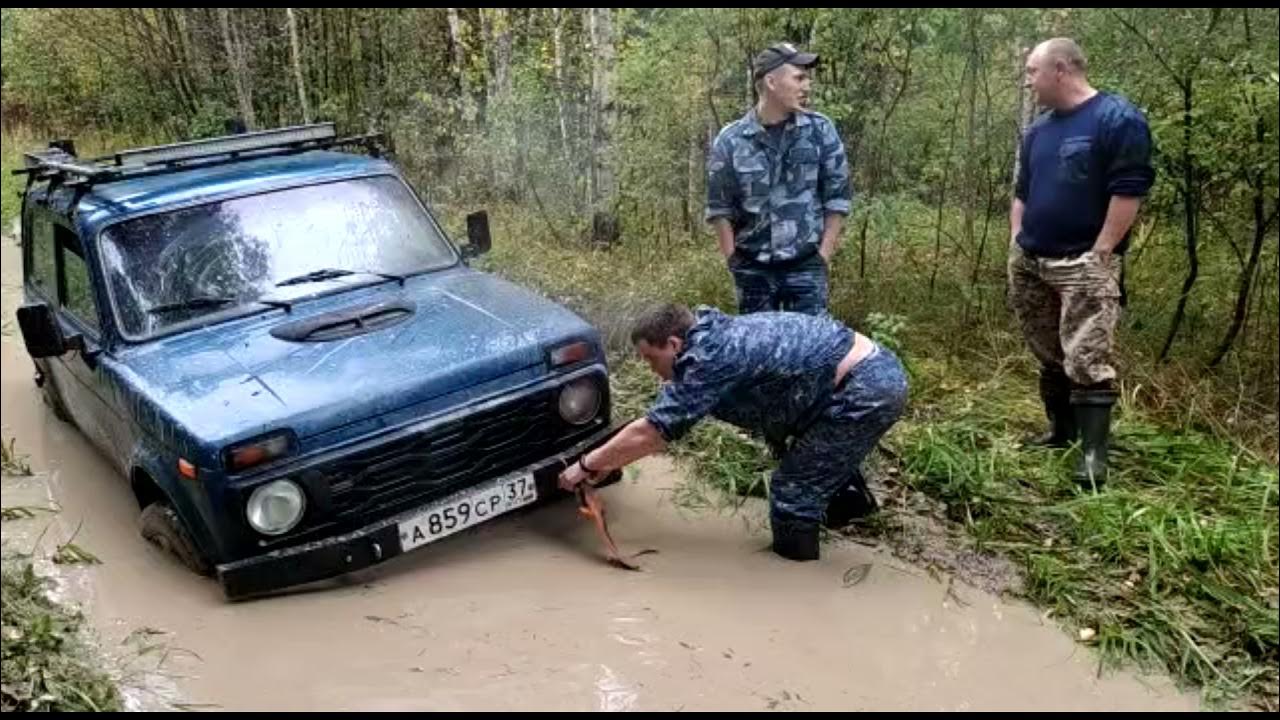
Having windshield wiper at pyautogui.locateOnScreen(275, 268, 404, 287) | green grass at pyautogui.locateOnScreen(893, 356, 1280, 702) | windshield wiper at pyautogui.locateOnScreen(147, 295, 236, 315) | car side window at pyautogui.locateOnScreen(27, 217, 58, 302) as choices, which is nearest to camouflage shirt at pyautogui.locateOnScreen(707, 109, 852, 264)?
green grass at pyautogui.locateOnScreen(893, 356, 1280, 702)

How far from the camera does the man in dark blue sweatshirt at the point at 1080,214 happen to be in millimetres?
3955

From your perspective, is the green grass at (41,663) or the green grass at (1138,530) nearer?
the green grass at (41,663)

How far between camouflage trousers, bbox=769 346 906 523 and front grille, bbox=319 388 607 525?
3.09 feet

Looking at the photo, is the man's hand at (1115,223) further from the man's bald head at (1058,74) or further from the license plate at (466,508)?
the license plate at (466,508)

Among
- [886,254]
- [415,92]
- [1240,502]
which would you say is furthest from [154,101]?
[1240,502]

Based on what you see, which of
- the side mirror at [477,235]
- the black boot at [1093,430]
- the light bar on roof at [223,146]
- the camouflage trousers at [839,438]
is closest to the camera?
the camouflage trousers at [839,438]

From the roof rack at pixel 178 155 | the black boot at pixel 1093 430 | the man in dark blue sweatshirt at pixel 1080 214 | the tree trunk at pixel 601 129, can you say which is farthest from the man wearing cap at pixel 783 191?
the tree trunk at pixel 601 129

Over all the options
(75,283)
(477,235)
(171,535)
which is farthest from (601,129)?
(171,535)

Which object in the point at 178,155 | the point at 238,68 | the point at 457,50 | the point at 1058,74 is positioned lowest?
the point at 178,155

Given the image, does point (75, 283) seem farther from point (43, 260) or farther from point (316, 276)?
point (316, 276)

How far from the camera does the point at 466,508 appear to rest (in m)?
3.83

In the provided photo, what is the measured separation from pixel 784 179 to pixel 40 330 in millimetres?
3316

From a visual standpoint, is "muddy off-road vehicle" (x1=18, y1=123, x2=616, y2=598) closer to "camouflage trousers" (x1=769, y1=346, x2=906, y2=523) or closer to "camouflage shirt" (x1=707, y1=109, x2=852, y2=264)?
"camouflage trousers" (x1=769, y1=346, x2=906, y2=523)

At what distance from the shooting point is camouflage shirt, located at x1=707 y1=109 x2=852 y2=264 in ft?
15.4
